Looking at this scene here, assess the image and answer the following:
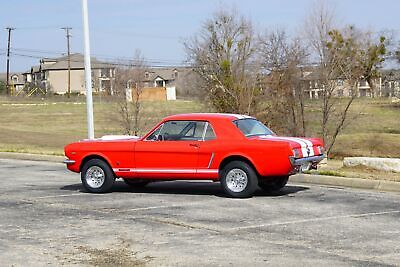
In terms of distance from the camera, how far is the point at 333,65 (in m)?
22.2

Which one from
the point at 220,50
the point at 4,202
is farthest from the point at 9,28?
the point at 4,202

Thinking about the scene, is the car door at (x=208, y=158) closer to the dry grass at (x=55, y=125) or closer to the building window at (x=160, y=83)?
the dry grass at (x=55, y=125)

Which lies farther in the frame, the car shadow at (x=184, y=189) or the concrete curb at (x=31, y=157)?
the concrete curb at (x=31, y=157)

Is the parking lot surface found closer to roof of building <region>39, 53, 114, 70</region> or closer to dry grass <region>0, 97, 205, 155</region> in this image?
dry grass <region>0, 97, 205, 155</region>

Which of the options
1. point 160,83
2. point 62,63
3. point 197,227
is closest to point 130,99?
point 197,227

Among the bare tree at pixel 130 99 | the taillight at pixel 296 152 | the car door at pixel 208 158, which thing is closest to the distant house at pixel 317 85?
the bare tree at pixel 130 99

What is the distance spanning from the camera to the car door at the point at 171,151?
12.0 m

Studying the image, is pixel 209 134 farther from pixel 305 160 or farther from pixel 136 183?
pixel 136 183

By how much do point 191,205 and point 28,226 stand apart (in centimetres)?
276

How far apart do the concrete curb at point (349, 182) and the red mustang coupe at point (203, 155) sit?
1123 millimetres

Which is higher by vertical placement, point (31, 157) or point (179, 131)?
point (179, 131)

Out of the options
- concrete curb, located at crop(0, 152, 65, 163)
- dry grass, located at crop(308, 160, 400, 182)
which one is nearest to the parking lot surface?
dry grass, located at crop(308, 160, 400, 182)

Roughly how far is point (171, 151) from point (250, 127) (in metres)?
1.46

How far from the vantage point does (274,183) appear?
12383 millimetres
